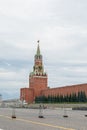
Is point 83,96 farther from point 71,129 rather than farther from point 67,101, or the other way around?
point 71,129

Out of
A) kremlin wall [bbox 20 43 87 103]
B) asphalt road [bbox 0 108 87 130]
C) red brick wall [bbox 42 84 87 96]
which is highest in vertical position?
kremlin wall [bbox 20 43 87 103]

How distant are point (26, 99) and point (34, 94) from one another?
13.2ft

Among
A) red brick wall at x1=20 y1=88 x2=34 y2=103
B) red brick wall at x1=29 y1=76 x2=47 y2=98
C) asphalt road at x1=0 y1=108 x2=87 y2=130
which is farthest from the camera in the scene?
red brick wall at x1=29 y1=76 x2=47 y2=98

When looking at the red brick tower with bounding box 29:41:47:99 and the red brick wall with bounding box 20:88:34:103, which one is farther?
the red brick tower with bounding box 29:41:47:99

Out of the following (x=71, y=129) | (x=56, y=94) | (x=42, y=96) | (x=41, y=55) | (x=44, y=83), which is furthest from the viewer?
(x=41, y=55)

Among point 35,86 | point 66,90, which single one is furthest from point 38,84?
point 66,90

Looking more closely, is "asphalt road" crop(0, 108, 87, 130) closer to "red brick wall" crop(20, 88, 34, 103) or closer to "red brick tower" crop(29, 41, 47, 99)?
"red brick wall" crop(20, 88, 34, 103)

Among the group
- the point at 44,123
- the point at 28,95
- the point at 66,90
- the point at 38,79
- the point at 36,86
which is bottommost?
the point at 44,123

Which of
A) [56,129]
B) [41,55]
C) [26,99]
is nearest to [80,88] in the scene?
[26,99]

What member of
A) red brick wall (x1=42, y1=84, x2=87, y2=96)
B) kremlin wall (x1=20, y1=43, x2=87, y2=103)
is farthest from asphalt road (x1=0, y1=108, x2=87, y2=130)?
kremlin wall (x1=20, y1=43, x2=87, y2=103)

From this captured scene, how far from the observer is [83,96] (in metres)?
118

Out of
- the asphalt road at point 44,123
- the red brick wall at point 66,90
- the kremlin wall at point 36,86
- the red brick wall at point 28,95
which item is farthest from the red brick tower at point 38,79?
the asphalt road at point 44,123

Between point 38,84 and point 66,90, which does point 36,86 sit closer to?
point 38,84

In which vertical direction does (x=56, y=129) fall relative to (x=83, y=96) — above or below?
below
